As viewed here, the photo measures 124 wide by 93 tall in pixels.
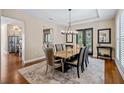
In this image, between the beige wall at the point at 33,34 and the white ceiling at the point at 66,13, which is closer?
the white ceiling at the point at 66,13

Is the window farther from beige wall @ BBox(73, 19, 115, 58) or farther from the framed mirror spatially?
the framed mirror

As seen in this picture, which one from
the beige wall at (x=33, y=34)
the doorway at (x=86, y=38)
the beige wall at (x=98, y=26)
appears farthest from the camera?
the doorway at (x=86, y=38)

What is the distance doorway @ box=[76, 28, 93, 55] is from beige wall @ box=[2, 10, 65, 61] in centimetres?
141

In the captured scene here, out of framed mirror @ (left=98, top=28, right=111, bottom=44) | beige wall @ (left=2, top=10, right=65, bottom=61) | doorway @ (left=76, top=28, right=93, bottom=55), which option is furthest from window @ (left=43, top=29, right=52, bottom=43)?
framed mirror @ (left=98, top=28, right=111, bottom=44)

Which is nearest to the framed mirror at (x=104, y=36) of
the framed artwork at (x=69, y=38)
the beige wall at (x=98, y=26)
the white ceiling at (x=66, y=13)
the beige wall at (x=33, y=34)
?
the beige wall at (x=98, y=26)

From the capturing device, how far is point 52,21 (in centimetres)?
511

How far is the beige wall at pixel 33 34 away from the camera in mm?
4347

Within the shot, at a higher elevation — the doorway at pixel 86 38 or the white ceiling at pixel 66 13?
the white ceiling at pixel 66 13

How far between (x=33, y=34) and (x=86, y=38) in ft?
9.99

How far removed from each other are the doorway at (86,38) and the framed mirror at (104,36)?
0.51 metres

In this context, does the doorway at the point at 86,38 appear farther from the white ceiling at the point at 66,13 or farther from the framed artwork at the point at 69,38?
the white ceiling at the point at 66,13

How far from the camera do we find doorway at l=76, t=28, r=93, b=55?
227 inches

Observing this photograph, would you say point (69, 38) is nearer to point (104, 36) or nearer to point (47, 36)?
point (47, 36)
